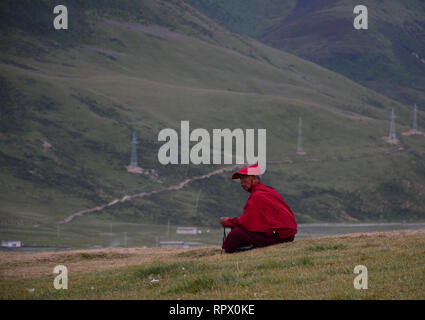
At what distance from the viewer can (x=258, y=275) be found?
14.5m

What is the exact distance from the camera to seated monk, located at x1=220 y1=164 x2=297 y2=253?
59.7 ft

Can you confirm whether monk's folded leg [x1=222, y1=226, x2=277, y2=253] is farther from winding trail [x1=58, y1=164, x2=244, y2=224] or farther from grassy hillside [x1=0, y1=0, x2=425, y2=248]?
winding trail [x1=58, y1=164, x2=244, y2=224]

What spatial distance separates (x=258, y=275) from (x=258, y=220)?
13.0ft

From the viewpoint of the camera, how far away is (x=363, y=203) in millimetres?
138625

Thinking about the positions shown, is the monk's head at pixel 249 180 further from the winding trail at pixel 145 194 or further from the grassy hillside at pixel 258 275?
the winding trail at pixel 145 194

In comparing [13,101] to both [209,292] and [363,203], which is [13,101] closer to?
→ [363,203]

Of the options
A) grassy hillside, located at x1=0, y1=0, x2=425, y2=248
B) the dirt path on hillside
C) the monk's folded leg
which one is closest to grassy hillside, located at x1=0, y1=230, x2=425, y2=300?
the dirt path on hillside

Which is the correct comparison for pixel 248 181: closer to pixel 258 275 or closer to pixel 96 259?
pixel 258 275

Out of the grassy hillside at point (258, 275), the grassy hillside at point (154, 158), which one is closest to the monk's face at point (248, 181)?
the grassy hillside at point (258, 275)

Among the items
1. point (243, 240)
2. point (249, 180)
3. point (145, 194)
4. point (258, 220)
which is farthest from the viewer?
point (145, 194)

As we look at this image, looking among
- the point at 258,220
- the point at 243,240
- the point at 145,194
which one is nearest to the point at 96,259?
the point at 243,240
